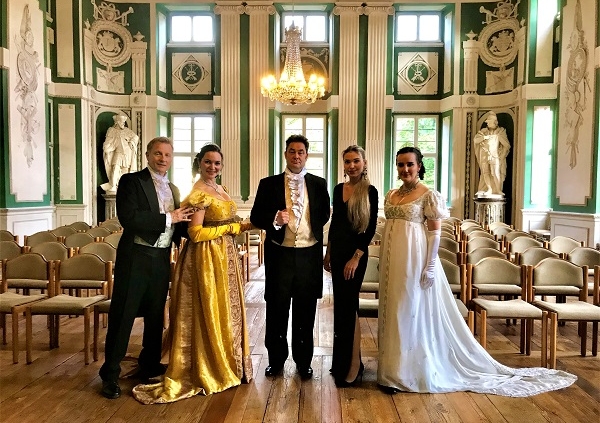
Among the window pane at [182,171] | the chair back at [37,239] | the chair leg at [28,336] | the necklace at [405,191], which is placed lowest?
the chair leg at [28,336]

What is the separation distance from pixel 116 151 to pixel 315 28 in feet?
18.0

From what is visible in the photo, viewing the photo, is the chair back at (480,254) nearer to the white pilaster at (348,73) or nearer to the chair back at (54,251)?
the chair back at (54,251)

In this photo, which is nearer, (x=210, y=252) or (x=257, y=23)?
(x=210, y=252)

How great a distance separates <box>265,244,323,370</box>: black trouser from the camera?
306cm

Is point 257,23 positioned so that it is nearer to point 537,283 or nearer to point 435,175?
point 435,175

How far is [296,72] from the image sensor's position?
912cm

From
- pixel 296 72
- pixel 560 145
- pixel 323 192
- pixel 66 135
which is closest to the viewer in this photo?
pixel 323 192

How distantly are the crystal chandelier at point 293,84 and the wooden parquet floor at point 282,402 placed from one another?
20.6ft

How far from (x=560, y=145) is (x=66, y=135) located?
9659 millimetres

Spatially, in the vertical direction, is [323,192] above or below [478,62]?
below

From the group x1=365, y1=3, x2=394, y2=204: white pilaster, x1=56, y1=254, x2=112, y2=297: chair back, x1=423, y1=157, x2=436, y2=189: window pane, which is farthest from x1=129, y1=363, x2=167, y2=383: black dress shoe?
x1=423, y1=157, x2=436, y2=189: window pane

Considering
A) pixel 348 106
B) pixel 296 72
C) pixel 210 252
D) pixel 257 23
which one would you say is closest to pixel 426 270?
pixel 210 252

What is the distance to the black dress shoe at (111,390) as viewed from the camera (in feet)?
9.16

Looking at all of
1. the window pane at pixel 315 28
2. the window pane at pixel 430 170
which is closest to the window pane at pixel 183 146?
the window pane at pixel 315 28
